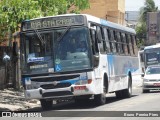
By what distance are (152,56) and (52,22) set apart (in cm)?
2844

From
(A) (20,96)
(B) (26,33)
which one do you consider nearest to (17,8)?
(B) (26,33)

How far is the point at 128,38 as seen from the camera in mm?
25672

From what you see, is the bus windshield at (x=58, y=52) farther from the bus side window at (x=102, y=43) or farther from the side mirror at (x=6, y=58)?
the side mirror at (x=6, y=58)

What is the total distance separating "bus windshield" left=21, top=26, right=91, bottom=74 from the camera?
18359 millimetres

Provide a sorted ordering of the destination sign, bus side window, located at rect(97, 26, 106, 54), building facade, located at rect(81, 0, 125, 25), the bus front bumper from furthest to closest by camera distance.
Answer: building facade, located at rect(81, 0, 125, 25) → bus side window, located at rect(97, 26, 106, 54) → the destination sign → the bus front bumper

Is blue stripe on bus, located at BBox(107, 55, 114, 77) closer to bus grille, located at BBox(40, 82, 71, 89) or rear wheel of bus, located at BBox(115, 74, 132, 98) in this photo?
bus grille, located at BBox(40, 82, 71, 89)

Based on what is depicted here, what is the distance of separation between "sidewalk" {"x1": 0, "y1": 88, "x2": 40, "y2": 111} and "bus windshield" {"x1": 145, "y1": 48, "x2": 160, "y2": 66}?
2045cm

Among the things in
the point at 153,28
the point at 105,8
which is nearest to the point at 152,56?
the point at 105,8

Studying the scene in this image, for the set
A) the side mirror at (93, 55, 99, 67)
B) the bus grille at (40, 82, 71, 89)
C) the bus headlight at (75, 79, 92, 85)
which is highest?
the side mirror at (93, 55, 99, 67)

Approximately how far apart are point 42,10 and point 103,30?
3.71m

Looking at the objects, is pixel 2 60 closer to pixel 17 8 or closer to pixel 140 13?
pixel 17 8

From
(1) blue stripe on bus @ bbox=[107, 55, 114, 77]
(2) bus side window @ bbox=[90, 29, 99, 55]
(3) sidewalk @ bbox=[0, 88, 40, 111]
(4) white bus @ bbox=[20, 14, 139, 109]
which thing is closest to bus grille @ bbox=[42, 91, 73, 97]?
(4) white bus @ bbox=[20, 14, 139, 109]

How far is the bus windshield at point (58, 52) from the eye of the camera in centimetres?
1836

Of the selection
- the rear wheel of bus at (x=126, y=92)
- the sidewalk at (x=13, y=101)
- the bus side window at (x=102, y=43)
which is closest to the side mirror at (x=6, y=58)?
the sidewalk at (x=13, y=101)
